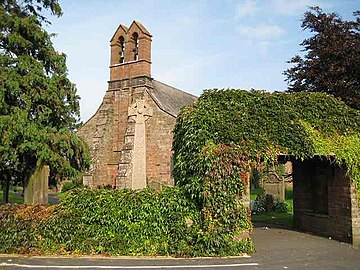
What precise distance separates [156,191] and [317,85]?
11.3 meters

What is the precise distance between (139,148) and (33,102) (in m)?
5.75

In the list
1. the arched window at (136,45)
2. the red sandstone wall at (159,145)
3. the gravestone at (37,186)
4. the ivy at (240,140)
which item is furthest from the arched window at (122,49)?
the ivy at (240,140)

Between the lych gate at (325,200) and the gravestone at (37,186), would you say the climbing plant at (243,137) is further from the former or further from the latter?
the gravestone at (37,186)

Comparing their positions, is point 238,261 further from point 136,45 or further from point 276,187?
point 136,45

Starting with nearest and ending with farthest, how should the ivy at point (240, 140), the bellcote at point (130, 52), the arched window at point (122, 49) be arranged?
the ivy at point (240, 140) → the bellcote at point (130, 52) → the arched window at point (122, 49)

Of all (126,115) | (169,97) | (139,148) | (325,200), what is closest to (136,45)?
(169,97)

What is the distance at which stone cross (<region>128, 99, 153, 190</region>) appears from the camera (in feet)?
39.1

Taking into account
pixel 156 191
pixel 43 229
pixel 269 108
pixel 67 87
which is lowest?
pixel 43 229

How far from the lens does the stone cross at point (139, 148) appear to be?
1191 cm

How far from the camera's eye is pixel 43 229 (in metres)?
9.73

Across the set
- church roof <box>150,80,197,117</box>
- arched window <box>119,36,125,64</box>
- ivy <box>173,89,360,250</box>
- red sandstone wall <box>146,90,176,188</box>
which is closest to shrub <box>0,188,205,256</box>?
ivy <box>173,89,360,250</box>

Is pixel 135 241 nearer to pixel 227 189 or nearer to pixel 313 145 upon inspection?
pixel 227 189

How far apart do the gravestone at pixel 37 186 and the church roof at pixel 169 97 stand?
14.6 meters

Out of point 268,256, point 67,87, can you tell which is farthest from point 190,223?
point 67,87
